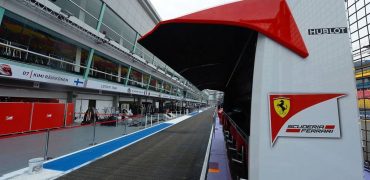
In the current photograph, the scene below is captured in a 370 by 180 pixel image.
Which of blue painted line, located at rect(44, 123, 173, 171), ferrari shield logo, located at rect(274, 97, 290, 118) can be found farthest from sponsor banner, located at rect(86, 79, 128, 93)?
ferrari shield logo, located at rect(274, 97, 290, 118)

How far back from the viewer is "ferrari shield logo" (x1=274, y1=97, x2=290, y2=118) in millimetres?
1830

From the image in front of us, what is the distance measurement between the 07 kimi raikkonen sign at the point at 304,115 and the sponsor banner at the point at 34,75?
35.0 feet

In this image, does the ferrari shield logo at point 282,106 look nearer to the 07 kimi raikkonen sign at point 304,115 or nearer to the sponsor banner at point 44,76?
the 07 kimi raikkonen sign at point 304,115

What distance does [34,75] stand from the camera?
937cm

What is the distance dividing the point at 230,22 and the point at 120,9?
1889 centimetres

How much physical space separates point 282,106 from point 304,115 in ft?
0.73

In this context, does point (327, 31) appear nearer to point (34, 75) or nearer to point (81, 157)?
point (81, 157)

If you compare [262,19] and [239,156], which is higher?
[262,19]

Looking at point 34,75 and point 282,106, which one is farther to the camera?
point 34,75

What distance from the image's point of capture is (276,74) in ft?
6.15

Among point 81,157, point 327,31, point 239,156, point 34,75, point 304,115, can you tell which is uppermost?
point 34,75

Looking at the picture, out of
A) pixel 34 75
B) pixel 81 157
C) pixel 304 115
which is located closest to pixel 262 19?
pixel 304 115

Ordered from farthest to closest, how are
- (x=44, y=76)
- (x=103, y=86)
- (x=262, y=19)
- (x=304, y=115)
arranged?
(x=103, y=86) < (x=44, y=76) < (x=262, y=19) < (x=304, y=115)

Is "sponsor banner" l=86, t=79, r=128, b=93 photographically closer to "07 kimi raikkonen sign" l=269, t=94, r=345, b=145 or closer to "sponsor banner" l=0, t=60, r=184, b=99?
"sponsor banner" l=0, t=60, r=184, b=99
